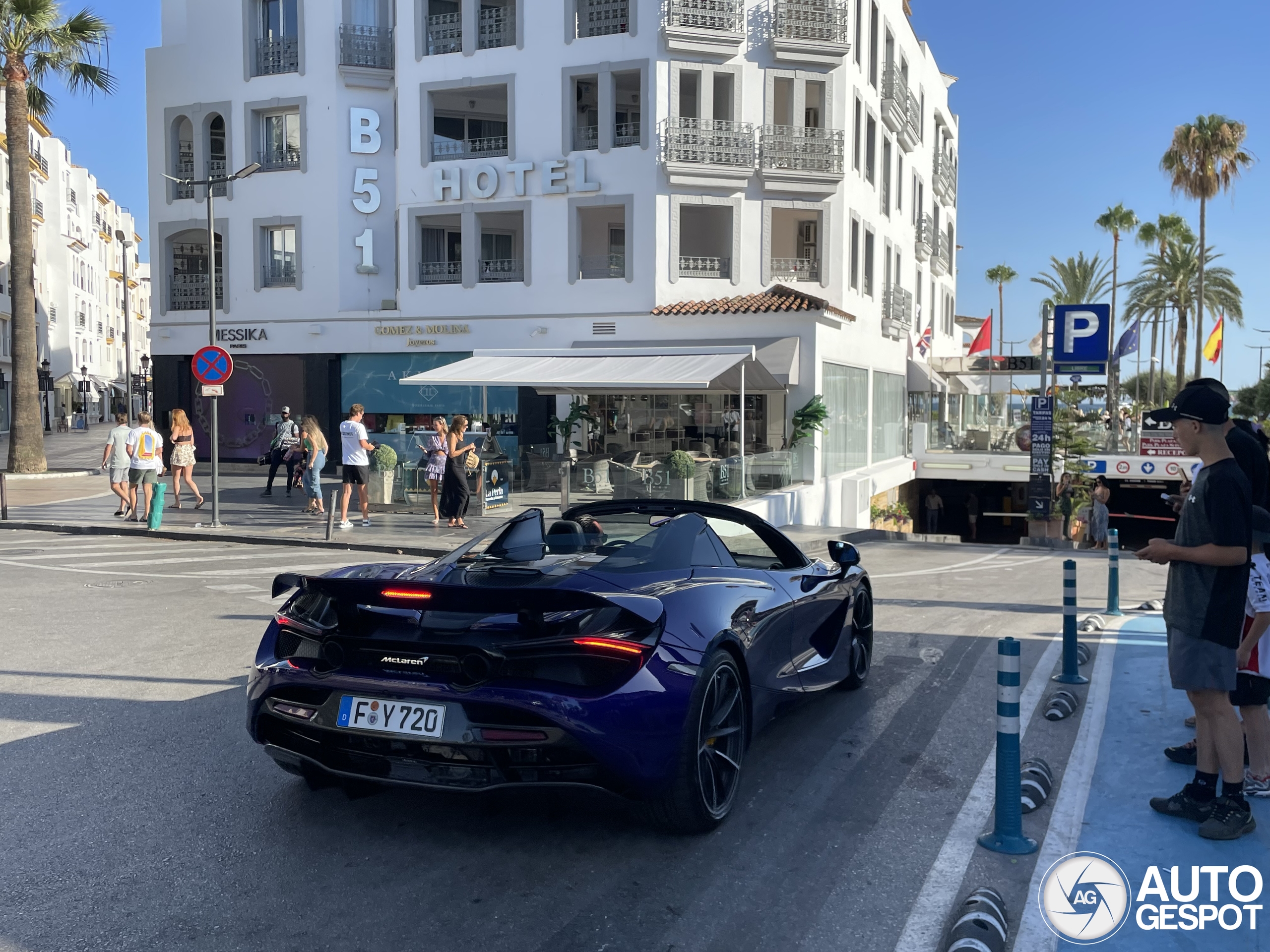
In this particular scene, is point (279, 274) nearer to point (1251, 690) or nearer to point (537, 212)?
point (537, 212)

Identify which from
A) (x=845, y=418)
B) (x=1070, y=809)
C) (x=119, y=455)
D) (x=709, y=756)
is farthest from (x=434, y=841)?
(x=845, y=418)

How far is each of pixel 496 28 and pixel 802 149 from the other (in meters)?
8.19

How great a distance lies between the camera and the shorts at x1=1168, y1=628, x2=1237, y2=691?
173 inches

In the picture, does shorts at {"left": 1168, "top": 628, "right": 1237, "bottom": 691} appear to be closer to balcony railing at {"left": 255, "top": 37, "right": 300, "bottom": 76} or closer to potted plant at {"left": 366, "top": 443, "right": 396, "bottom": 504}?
potted plant at {"left": 366, "top": 443, "right": 396, "bottom": 504}

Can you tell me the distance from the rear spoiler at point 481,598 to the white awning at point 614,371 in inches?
613

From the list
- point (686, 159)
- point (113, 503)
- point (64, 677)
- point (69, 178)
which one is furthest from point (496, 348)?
point (69, 178)

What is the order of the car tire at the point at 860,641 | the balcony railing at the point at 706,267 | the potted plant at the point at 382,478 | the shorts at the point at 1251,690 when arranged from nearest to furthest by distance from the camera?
the shorts at the point at 1251,690
the car tire at the point at 860,641
the potted plant at the point at 382,478
the balcony railing at the point at 706,267

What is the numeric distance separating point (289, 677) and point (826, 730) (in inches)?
121

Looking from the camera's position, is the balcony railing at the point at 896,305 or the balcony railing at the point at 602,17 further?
the balcony railing at the point at 896,305

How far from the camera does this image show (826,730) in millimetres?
6086

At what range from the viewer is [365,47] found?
2884 cm

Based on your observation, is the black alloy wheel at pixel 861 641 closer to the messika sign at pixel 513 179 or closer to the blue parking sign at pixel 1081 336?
the blue parking sign at pixel 1081 336

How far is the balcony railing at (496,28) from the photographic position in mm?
26625

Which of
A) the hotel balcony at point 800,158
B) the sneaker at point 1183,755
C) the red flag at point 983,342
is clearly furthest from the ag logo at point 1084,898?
the red flag at point 983,342
